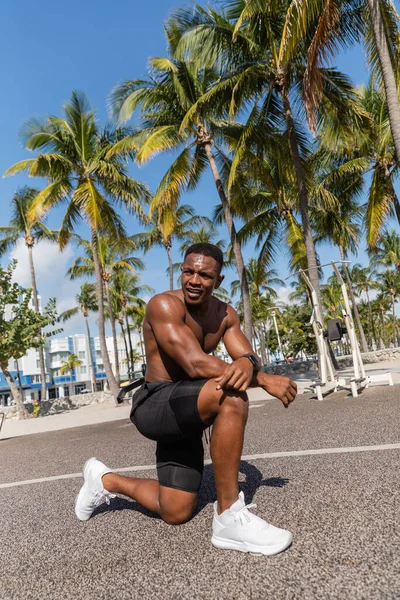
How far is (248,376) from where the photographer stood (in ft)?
6.64

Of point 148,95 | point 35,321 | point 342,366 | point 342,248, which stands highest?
point 148,95

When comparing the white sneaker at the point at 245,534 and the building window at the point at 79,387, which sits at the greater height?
the white sneaker at the point at 245,534

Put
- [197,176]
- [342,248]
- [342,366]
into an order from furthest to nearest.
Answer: [342,248]
[342,366]
[197,176]

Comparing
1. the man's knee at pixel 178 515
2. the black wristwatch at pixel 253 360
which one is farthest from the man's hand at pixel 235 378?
the man's knee at pixel 178 515

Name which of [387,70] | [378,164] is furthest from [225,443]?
[378,164]

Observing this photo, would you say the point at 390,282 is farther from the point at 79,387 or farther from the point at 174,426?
the point at 174,426

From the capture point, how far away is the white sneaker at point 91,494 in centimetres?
254

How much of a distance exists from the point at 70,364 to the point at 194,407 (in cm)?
6794

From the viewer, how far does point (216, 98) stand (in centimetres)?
1348

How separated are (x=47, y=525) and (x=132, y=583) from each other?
1138 mm

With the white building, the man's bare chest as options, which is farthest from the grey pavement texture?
the white building

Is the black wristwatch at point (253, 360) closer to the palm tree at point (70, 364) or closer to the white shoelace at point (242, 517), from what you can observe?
the white shoelace at point (242, 517)

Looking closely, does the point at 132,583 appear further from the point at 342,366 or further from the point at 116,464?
the point at 342,366

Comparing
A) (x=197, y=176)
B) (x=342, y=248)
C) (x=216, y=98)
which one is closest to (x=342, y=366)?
(x=342, y=248)
